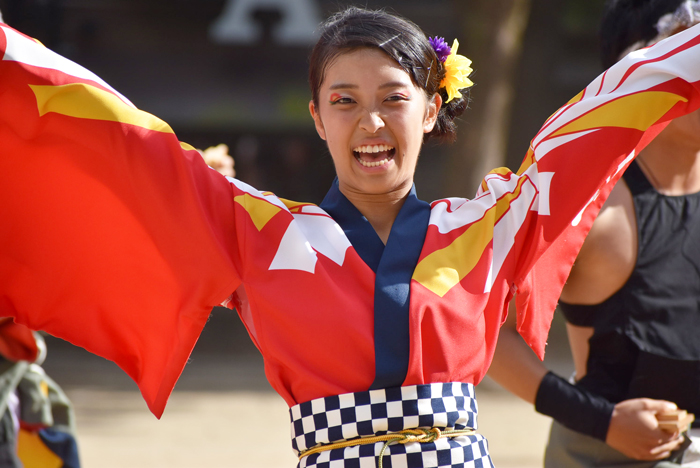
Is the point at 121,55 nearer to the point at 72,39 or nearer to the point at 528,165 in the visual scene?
the point at 72,39

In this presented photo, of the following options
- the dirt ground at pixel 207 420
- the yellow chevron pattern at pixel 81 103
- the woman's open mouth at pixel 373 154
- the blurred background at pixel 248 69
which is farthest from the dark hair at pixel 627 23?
the blurred background at pixel 248 69

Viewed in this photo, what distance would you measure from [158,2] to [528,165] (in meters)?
8.21

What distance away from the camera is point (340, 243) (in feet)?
5.13

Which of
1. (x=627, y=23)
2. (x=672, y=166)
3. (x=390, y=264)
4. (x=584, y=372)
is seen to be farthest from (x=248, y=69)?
(x=390, y=264)

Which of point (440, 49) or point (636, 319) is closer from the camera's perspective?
point (440, 49)

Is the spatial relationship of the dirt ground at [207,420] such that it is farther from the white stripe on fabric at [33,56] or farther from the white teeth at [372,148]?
the white stripe on fabric at [33,56]

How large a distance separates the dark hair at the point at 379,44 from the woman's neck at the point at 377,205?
9.7 inches

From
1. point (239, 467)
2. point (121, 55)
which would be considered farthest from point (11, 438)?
point (121, 55)

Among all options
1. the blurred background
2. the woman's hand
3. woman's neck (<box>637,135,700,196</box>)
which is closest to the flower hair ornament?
woman's neck (<box>637,135,700,196</box>)

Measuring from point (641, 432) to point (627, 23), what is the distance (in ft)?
3.72

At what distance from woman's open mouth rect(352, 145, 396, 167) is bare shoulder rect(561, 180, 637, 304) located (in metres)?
Result: 0.70

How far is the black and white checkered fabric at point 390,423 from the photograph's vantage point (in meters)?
1.43

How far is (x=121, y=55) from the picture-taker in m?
8.97

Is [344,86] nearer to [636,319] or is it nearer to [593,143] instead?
[593,143]
